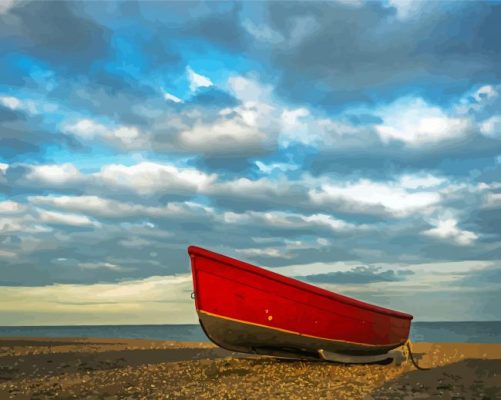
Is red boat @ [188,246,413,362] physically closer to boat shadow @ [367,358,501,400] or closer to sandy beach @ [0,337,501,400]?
sandy beach @ [0,337,501,400]

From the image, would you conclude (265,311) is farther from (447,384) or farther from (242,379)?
(447,384)

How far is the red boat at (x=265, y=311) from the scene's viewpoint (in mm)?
13883

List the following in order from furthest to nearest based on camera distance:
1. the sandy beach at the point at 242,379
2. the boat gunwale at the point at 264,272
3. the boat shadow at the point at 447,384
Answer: the boat gunwale at the point at 264,272 < the sandy beach at the point at 242,379 < the boat shadow at the point at 447,384

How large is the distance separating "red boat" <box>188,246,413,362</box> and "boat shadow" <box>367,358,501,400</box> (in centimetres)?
224

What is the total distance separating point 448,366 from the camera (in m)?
17.5

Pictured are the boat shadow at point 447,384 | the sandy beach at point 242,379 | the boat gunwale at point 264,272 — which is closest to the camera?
→ the boat shadow at point 447,384

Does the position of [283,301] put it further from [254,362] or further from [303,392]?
[254,362]

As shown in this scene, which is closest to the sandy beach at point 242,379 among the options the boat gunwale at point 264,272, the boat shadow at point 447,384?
the boat shadow at point 447,384

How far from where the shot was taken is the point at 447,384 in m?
13.5

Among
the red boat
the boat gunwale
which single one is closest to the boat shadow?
the red boat

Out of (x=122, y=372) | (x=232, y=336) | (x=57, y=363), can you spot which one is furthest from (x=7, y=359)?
(x=232, y=336)

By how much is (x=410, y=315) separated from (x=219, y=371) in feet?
25.9

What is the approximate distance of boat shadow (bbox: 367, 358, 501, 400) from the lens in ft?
39.5

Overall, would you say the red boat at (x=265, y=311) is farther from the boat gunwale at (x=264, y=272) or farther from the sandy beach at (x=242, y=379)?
the sandy beach at (x=242, y=379)
